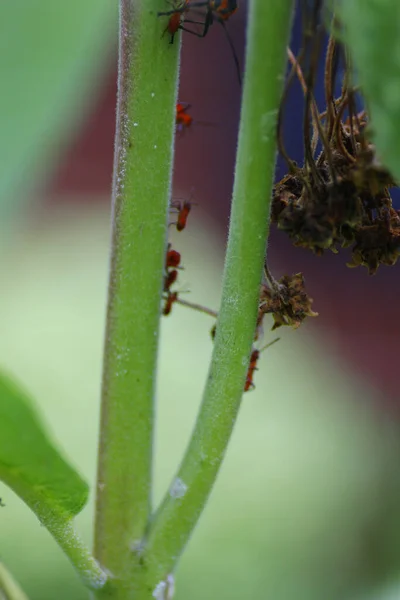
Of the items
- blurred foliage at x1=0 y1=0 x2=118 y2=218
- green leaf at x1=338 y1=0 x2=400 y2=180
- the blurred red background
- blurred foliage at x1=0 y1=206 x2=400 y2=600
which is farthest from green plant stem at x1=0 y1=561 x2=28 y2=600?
the blurred red background

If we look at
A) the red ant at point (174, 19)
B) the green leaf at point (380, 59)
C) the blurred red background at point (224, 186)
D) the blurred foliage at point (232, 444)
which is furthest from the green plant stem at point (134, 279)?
the blurred red background at point (224, 186)

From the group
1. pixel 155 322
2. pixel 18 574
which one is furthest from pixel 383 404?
pixel 155 322

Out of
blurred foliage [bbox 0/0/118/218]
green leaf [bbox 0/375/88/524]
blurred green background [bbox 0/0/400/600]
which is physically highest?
blurred foliage [bbox 0/0/118/218]

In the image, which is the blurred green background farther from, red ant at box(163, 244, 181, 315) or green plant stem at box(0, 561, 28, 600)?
green plant stem at box(0, 561, 28, 600)

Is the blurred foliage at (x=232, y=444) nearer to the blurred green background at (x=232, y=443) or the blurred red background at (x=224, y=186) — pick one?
the blurred green background at (x=232, y=443)

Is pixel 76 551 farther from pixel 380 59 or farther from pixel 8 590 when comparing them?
pixel 380 59

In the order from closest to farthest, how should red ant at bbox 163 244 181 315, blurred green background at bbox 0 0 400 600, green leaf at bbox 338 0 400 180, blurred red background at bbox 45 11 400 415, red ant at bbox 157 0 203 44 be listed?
green leaf at bbox 338 0 400 180, red ant at bbox 157 0 203 44, red ant at bbox 163 244 181 315, blurred green background at bbox 0 0 400 600, blurred red background at bbox 45 11 400 415
